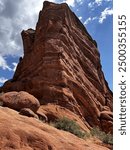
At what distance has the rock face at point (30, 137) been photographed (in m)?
13.9

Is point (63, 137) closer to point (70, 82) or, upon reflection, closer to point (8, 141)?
point (8, 141)

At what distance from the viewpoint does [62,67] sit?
38.0 metres

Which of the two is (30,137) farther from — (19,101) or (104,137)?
(19,101)

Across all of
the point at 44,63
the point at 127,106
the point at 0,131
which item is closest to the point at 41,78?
the point at 44,63

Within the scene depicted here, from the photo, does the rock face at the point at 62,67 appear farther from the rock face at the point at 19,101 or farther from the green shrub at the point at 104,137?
the rock face at the point at 19,101

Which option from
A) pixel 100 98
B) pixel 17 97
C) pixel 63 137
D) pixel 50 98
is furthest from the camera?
pixel 100 98

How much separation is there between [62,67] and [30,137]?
23.7 metres

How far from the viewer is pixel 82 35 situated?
4816cm

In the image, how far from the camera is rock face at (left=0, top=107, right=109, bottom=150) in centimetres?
1391

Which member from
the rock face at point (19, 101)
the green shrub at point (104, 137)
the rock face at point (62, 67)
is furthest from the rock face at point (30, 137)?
the rock face at point (62, 67)

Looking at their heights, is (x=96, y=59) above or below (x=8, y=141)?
above

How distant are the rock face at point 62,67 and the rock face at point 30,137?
18139 millimetres

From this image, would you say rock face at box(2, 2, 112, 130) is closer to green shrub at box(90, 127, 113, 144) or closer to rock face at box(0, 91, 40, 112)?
green shrub at box(90, 127, 113, 144)

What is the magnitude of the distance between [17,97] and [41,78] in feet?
29.9
